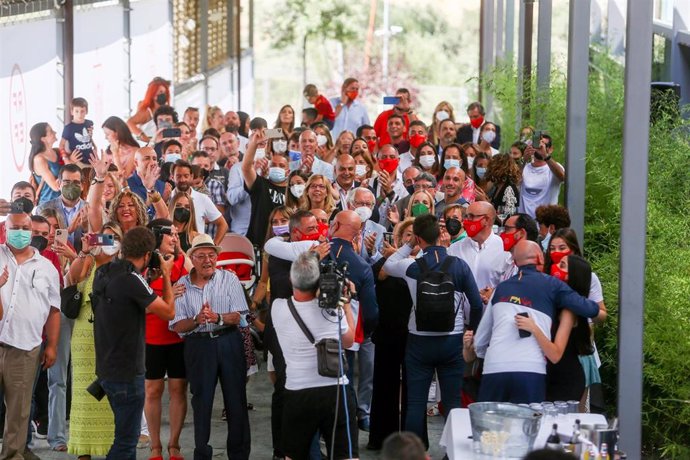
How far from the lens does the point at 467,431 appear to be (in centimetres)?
740

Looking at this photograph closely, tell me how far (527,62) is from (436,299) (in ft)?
32.7

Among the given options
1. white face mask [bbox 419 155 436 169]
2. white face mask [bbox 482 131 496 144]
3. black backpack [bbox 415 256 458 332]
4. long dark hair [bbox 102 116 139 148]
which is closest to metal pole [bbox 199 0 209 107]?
white face mask [bbox 482 131 496 144]

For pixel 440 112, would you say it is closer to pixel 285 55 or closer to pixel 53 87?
pixel 53 87

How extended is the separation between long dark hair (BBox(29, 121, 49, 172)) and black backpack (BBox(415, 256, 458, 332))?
20.4ft

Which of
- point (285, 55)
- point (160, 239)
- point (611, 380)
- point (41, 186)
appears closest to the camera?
point (160, 239)

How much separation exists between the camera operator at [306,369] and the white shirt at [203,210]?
4.06 m

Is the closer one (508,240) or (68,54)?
(508,240)

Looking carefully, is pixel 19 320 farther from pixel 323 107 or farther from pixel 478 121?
pixel 323 107

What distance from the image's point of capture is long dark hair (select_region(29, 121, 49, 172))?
13.9 meters

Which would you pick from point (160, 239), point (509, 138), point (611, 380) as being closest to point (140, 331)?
point (160, 239)

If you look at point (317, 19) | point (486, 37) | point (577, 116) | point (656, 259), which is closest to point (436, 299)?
point (656, 259)

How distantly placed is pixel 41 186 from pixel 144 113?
380 cm

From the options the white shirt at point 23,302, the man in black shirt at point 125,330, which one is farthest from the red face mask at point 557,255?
the white shirt at point 23,302

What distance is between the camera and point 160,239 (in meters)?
9.49
